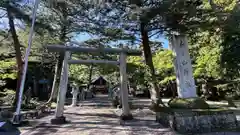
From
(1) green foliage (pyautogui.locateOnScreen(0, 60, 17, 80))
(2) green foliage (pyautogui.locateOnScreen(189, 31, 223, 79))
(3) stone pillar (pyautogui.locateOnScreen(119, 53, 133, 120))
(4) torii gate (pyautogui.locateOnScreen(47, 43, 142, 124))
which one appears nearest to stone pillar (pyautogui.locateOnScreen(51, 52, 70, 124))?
(4) torii gate (pyautogui.locateOnScreen(47, 43, 142, 124))

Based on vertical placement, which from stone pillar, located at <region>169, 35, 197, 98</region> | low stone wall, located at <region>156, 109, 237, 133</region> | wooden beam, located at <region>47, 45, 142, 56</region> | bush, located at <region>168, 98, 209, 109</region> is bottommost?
low stone wall, located at <region>156, 109, 237, 133</region>

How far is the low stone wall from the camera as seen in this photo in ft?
21.0

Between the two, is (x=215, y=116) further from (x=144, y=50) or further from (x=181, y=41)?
(x=144, y=50)

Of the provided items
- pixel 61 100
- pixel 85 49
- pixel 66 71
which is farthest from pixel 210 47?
pixel 61 100

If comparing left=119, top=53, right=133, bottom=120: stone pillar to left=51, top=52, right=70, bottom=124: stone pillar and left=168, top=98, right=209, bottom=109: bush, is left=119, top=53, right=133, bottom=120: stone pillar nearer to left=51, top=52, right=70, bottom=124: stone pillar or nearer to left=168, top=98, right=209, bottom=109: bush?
left=51, top=52, right=70, bottom=124: stone pillar

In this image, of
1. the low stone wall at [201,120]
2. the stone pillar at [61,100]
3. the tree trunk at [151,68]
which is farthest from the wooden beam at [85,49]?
the low stone wall at [201,120]

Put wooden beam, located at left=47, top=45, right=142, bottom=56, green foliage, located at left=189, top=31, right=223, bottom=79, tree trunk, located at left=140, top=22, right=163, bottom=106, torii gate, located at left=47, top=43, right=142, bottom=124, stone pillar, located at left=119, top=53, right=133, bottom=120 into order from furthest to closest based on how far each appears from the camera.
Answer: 1. tree trunk, located at left=140, top=22, right=163, bottom=106
2. green foliage, located at left=189, top=31, right=223, bottom=79
3. stone pillar, located at left=119, top=53, right=133, bottom=120
4. wooden beam, located at left=47, top=45, right=142, bottom=56
5. torii gate, located at left=47, top=43, right=142, bottom=124

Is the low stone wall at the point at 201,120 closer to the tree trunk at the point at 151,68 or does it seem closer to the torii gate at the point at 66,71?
the torii gate at the point at 66,71

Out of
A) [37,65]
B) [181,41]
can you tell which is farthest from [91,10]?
[37,65]

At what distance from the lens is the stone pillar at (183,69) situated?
7219mm

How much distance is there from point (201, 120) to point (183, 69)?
1.72 m

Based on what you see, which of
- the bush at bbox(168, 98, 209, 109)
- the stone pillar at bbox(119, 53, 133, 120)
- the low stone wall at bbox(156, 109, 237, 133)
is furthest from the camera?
the stone pillar at bbox(119, 53, 133, 120)

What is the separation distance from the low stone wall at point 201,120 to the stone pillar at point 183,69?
84cm

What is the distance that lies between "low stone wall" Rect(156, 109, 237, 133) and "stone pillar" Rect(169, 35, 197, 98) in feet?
2.75
